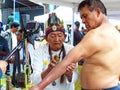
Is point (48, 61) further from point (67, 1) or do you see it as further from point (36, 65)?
point (67, 1)

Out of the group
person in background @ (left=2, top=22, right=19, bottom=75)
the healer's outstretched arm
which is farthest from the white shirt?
person in background @ (left=2, top=22, right=19, bottom=75)

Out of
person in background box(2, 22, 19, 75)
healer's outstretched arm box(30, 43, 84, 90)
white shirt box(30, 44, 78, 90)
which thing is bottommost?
person in background box(2, 22, 19, 75)

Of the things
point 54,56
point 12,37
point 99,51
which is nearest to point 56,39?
point 54,56

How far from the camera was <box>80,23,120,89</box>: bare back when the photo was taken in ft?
4.91

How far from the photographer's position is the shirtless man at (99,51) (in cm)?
148

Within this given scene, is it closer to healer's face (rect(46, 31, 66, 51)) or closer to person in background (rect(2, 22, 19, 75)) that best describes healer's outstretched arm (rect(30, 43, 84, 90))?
healer's face (rect(46, 31, 66, 51))

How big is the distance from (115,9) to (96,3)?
7.30 feet

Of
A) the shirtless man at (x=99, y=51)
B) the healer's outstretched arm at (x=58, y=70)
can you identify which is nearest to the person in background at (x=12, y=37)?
the shirtless man at (x=99, y=51)

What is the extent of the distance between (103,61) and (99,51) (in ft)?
0.22

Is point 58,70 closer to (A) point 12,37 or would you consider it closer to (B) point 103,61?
(B) point 103,61

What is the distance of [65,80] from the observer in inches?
70.9

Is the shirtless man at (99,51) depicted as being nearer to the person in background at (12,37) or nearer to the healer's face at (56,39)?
the healer's face at (56,39)

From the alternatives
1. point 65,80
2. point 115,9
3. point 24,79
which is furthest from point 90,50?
point 115,9


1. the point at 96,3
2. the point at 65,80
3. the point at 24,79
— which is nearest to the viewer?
the point at 96,3
